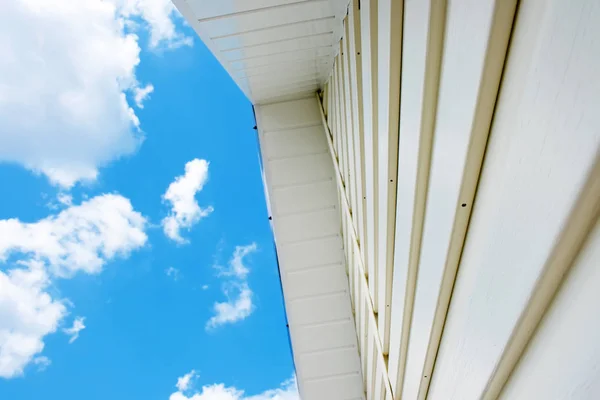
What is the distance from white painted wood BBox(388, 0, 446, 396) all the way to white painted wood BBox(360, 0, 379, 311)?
0.31m

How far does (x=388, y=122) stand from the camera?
1.25 metres

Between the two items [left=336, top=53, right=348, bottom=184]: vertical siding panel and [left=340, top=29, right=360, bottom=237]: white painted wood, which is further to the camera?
[left=336, top=53, right=348, bottom=184]: vertical siding panel

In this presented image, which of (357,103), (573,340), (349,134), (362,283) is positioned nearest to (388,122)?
(357,103)

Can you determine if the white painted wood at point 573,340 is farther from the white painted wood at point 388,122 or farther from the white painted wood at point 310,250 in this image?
the white painted wood at point 310,250

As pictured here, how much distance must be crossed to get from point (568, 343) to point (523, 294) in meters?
0.09

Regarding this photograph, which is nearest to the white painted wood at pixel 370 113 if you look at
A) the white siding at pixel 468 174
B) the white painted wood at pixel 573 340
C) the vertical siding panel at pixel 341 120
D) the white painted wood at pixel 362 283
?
the white siding at pixel 468 174

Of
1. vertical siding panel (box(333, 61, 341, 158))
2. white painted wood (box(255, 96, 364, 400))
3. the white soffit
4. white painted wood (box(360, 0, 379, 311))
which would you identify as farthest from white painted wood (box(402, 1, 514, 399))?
white painted wood (box(255, 96, 364, 400))

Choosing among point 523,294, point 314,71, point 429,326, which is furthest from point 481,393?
point 314,71

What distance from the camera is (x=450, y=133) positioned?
818mm

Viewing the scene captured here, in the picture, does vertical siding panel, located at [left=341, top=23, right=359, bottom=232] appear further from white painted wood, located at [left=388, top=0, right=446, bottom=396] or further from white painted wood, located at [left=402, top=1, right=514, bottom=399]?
white painted wood, located at [left=402, top=1, right=514, bottom=399]

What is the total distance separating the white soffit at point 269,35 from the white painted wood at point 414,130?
1.04 meters

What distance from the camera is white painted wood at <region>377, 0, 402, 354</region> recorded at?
110cm

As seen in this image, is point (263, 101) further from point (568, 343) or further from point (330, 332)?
point (568, 343)

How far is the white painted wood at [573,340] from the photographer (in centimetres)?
49
